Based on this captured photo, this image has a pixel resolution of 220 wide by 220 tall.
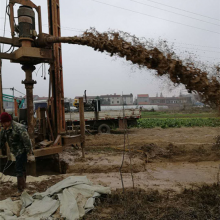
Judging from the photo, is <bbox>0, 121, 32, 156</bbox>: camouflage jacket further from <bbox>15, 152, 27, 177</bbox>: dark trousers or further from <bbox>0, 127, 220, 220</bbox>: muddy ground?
<bbox>0, 127, 220, 220</bbox>: muddy ground

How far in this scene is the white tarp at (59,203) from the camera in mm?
3434

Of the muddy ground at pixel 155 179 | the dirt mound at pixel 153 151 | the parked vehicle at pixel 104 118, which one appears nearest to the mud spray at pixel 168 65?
the muddy ground at pixel 155 179

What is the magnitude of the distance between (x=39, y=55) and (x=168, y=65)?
3.54 meters

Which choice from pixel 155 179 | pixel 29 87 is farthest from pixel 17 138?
pixel 155 179

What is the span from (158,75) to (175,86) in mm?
464

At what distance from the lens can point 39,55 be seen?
6082mm

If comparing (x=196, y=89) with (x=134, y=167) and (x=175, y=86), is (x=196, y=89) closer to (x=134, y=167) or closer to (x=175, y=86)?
(x=175, y=86)

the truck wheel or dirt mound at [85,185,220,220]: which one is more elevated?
the truck wheel

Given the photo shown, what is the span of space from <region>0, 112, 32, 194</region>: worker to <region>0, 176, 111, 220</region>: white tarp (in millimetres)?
844

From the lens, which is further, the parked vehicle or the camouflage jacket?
the parked vehicle

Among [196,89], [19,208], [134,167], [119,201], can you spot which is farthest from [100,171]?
[196,89]

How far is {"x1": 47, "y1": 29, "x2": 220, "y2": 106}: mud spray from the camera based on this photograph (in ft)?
15.1

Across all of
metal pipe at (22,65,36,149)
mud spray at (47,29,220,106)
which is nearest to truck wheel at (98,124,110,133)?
metal pipe at (22,65,36,149)

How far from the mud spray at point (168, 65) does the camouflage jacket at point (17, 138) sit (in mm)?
2624
